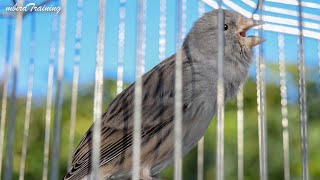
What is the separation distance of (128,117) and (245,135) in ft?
4.31

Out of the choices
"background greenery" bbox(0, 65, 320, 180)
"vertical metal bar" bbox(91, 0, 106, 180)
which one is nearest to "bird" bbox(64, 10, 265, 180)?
"vertical metal bar" bbox(91, 0, 106, 180)

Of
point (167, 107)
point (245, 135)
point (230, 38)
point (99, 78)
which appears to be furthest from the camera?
point (245, 135)

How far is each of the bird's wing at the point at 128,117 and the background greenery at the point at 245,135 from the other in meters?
0.97

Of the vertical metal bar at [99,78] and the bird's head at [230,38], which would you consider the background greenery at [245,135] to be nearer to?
the bird's head at [230,38]

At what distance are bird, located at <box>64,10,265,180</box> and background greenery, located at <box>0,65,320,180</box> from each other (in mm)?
931

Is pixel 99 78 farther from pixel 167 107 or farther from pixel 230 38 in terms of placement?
pixel 230 38

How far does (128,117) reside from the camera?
1251 millimetres

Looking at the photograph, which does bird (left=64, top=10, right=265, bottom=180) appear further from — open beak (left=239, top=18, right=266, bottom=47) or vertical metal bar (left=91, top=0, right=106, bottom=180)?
vertical metal bar (left=91, top=0, right=106, bottom=180)

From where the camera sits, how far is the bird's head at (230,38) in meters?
1.34

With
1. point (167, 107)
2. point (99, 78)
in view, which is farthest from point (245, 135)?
point (99, 78)

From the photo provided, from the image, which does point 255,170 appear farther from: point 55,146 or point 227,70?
point 55,146

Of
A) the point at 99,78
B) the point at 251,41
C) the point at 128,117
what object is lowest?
the point at 99,78

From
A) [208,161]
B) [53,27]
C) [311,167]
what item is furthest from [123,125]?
[311,167]

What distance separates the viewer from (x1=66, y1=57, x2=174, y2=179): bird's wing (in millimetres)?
1184
